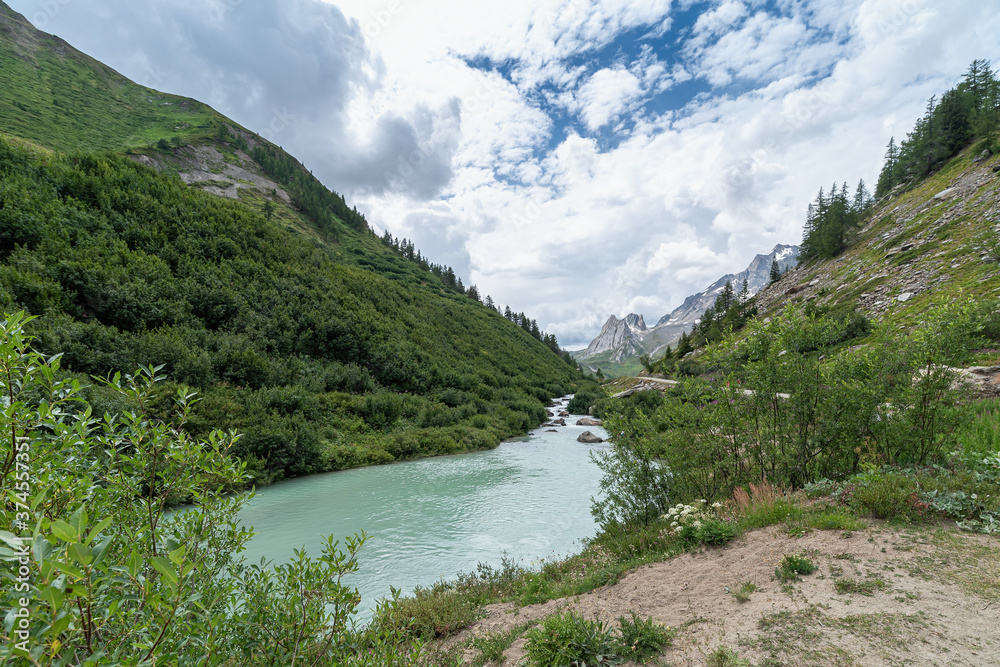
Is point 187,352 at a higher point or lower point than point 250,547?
higher

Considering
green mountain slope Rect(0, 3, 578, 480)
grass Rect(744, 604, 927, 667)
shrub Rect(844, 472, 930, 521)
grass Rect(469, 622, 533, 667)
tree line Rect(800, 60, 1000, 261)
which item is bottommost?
grass Rect(469, 622, 533, 667)

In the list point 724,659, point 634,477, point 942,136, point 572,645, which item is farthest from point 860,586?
point 942,136

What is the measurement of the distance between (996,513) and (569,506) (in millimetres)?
10644

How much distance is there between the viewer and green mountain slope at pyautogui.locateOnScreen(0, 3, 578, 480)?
1714cm

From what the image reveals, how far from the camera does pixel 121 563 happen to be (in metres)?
2.44

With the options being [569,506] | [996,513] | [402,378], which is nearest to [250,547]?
[569,506]

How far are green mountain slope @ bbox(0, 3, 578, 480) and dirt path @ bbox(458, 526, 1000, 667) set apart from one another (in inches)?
638

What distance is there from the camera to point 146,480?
10.5ft

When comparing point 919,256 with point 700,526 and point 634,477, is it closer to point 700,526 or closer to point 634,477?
point 634,477

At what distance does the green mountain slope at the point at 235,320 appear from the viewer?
1714 centimetres

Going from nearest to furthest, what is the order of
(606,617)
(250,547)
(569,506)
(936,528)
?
1. (606,617)
2. (936,528)
3. (250,547)
4. (569,506)

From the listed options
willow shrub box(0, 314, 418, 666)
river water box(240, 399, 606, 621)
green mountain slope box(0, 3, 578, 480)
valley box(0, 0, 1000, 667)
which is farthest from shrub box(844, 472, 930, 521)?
green mountain slope box(0, 3, 578, 480)

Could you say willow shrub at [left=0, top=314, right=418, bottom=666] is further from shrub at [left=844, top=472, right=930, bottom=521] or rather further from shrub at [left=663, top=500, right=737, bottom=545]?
shrub at [left=844, top=472, right=930, bottom=521]

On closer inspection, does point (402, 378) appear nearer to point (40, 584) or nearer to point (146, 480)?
point (146, 480)
